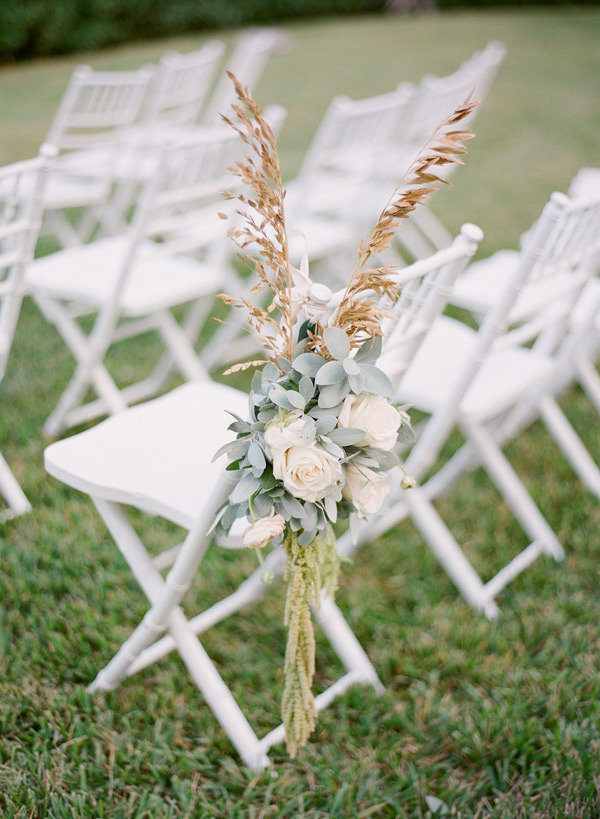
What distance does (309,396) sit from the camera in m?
1.23

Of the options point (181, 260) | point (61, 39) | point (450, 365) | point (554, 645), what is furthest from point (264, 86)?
point (554, 645)

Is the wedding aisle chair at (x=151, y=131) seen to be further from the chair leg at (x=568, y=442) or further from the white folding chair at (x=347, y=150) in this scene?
the chair leg at (x=568, y=442)

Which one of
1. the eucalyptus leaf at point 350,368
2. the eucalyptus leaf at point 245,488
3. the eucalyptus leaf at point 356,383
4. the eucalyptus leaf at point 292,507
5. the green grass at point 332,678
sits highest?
the eucalyptus leaf at point 350,368

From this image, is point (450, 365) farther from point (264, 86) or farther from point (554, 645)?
point (264, 86)

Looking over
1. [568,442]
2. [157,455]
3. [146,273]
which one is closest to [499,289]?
[568,442]

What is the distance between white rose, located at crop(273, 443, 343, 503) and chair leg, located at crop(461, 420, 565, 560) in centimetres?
109

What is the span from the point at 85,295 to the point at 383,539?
1.28 metres

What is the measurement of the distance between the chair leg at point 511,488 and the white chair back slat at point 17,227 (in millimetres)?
1324

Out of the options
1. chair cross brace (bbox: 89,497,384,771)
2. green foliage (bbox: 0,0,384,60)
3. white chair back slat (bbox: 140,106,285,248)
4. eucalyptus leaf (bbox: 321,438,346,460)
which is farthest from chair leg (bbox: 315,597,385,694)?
green foliage (bbox: 0,0,384,60)

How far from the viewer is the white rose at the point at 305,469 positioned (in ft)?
3.91

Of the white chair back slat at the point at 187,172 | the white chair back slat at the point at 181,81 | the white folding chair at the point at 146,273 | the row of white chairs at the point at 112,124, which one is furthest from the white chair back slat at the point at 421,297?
the white chair back slat at the point at 181,81

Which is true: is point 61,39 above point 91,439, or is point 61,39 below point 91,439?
above

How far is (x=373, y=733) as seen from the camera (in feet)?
6.17

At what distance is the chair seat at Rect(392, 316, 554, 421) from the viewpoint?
2.20 meters
